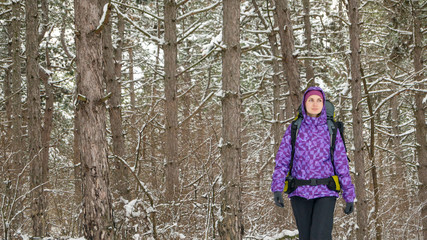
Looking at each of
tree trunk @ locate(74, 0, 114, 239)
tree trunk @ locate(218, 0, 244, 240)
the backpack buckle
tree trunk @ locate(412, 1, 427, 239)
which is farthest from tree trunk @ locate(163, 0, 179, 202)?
tree trunk @ locate(412, 1, 427, 239)

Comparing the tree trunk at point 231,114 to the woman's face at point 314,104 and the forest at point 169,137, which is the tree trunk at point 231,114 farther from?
the woman's face at point 314,104

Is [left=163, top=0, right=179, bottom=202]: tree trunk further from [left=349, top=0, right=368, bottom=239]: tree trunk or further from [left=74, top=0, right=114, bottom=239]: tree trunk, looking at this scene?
[left=349, top=0, right=368, bottom=239]: tree trunk

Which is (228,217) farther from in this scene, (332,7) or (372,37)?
(372,37)

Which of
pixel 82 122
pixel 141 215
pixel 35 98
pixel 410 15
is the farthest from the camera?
pixel 410 15

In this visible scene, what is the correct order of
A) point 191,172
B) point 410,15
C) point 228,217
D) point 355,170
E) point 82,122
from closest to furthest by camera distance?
point 82,122 → point 228,217 → point 355,170 → point 191,172 → point 410,15

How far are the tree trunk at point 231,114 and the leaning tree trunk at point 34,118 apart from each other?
383 cm

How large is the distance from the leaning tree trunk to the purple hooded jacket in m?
5.40

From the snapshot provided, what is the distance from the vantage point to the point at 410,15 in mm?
11594

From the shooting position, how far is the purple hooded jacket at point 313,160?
4043 mm

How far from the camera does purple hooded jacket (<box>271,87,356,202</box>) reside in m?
4.04

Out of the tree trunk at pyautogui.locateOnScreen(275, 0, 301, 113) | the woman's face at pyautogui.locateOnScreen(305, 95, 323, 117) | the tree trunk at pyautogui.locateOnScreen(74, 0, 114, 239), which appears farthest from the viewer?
the tree trunk at pyautogui.locateOnScreen(275, 0, 301, 113)

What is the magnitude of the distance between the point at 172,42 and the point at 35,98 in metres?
2.97

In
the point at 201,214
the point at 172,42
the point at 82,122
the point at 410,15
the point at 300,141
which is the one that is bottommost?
the point at 201,214

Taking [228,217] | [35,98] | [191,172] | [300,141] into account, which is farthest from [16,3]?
[300,141]
